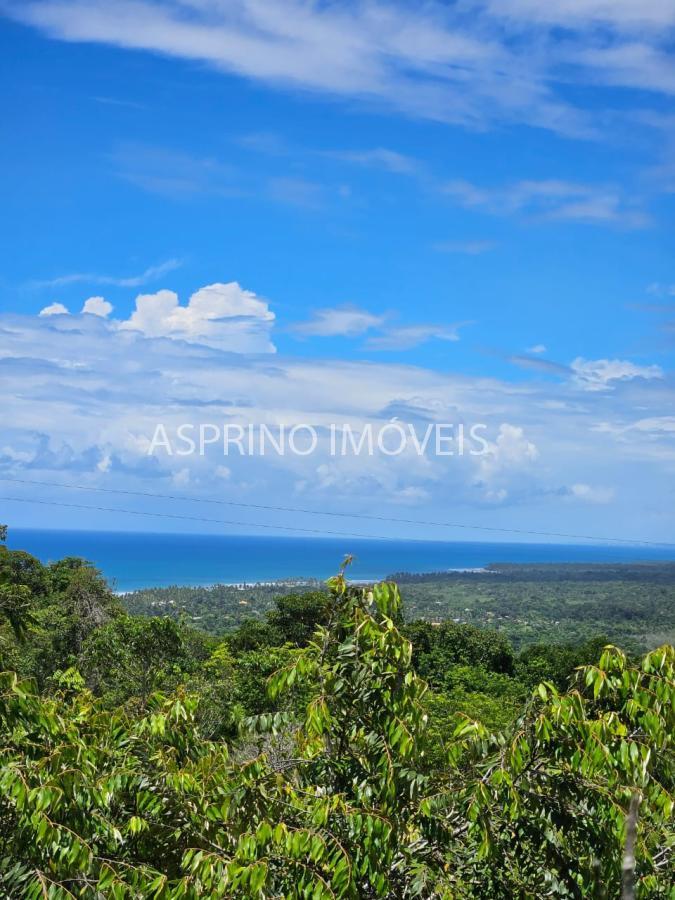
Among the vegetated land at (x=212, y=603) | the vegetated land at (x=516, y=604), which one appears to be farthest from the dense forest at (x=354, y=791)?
the vegetated land at (x=212, y=603)

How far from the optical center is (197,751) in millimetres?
5289

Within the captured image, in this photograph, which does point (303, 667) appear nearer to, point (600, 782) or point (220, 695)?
point (600, 782)

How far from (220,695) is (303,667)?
1897 centimetres

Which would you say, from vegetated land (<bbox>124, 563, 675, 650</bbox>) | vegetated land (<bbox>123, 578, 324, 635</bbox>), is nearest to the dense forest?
vegetated land (<bbox>124, 563, 675, 650</bbox>)

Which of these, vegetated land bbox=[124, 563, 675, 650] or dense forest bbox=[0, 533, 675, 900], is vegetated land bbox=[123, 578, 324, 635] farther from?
dense forest bbox=[0, 533, 675, 900]

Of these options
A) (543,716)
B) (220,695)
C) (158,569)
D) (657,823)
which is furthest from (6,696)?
(158,569)

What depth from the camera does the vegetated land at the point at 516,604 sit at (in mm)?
73062

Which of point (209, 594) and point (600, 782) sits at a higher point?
point (600, 782)

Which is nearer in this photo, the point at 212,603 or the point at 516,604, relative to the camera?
the point at 212,603

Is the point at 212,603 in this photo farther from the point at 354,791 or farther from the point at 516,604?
the point at 354,791

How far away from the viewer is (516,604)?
10694 cm

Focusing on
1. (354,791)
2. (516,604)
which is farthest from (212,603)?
(354,791)

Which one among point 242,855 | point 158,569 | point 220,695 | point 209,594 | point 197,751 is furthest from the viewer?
point 158,569

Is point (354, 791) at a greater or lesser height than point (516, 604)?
greater
